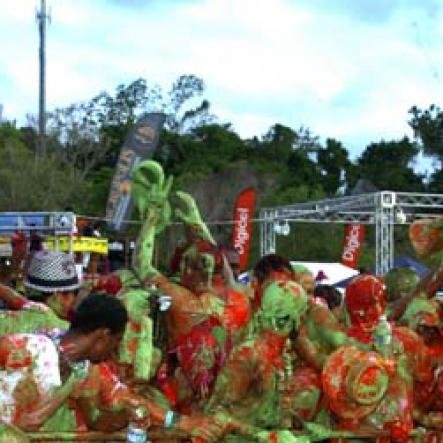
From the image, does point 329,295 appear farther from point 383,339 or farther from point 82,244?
point 82,244

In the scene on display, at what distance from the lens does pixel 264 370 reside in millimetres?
4586

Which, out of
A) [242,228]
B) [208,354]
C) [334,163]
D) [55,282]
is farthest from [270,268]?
[334,163]

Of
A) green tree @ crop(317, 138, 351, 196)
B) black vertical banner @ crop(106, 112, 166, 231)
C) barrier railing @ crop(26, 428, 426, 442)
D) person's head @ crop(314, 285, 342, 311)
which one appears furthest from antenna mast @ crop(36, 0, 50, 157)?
barrier railing @ crop(26, 428, 426, 442)

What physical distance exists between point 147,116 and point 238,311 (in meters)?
18.1

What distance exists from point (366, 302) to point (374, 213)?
16034 millimetres

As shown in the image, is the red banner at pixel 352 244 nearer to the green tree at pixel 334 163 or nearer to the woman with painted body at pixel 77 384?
the woman with painted body at pixel 77 384

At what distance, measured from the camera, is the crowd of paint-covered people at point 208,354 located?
4.02 meters

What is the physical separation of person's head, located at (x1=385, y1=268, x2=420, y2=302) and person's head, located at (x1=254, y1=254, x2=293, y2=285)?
122 cm

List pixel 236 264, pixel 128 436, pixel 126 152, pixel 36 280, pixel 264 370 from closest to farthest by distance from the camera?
pixel 128 436
pixel 264 370
pixel 36 280
pixel 236 264
pixel 126 152

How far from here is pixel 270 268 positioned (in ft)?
18.5

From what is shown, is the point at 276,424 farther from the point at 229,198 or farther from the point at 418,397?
the point at 229,198

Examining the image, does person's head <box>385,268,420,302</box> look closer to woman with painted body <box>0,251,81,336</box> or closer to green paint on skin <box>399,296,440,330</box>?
green paint on skin <box>399,296,440,330</box>

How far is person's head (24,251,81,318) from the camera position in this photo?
571 centimetres

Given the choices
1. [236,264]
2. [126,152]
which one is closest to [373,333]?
[236,264]
